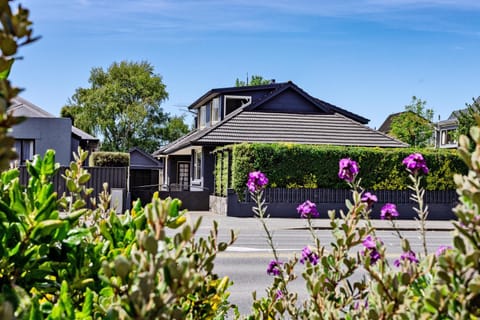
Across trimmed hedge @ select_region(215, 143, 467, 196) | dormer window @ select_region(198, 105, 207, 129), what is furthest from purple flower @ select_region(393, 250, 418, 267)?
dormer window @ select_region(198, 105, 207, 129)

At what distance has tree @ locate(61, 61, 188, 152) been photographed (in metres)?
59.2

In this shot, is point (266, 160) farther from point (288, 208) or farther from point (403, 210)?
point (403, 210)

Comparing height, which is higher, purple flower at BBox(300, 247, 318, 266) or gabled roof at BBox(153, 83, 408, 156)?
gabled roof at BBox(153, 83, 408, 156)

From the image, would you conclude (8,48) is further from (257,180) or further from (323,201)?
(323,201)

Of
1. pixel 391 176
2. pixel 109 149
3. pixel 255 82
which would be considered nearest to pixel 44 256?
pixel 391 176

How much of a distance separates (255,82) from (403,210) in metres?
42.8

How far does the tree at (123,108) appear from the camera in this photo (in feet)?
194

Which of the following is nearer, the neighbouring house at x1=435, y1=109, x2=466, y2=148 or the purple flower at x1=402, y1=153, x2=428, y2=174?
the purple flower at x1=402, y1=153, x2=428, y2=174

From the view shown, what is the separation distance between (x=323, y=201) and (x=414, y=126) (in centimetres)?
3437

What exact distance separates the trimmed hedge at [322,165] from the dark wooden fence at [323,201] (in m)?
0.25

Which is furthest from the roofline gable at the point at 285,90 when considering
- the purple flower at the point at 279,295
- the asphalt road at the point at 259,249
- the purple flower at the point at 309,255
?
the purple flower at the point at 279,295

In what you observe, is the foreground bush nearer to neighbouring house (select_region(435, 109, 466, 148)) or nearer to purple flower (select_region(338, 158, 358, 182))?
purple flower (select_region(338, 158, 358, 182))

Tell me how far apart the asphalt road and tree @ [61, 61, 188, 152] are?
39.7 metres

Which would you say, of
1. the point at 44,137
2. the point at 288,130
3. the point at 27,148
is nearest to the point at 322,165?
A: the point at 288,130
